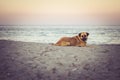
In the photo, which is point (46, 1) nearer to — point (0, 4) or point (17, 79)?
point (0, 4)

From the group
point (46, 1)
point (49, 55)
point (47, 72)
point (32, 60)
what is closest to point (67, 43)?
point (49, 55)

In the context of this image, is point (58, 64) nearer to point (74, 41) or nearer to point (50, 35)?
point (74, 41)

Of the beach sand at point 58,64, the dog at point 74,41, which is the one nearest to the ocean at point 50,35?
the dog at point 74,41

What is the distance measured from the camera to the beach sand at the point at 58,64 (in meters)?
2.64

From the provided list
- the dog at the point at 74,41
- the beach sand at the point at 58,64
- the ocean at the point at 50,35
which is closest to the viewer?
the beach sand at the point at 58,64

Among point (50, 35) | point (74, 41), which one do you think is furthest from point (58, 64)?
point (50, 35)

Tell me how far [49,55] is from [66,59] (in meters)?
0.35

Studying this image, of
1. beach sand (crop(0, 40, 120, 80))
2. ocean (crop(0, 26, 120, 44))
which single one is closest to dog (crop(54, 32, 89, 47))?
beach sand (crop(0, 40, 120, 80))

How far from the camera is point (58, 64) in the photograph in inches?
121

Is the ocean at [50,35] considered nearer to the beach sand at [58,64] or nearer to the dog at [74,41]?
the dog at [74,41]

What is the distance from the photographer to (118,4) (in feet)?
18.5

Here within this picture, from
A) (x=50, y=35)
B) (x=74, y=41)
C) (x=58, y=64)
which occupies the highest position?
(x=58, y=64)

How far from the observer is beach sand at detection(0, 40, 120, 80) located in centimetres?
264

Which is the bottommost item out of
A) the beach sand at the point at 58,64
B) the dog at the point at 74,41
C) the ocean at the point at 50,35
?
the ocean at the point at 50,35
